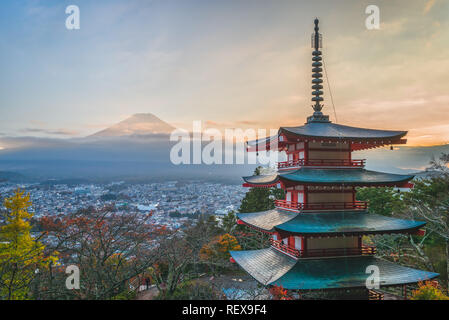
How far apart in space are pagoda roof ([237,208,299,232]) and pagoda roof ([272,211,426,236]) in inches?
26.0

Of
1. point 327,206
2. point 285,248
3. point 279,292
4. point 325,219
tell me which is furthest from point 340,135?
point 279,292

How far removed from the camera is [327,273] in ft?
35.7

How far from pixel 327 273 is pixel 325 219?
2.16 m

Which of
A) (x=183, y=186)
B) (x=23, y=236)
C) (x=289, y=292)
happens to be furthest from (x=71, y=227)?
(x=183, y=186)

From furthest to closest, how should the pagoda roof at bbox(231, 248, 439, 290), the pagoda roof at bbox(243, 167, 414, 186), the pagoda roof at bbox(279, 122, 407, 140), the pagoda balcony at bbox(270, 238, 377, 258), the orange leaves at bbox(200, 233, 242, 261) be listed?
the orange leaves at bbox(200, 233, 242, 261) → the pagoda roof at bbox(279, 122, 407, 140) → the pagoda balcony at bbox(270, 238, 377, 258) → the pagoda roof at bbox(243, 167, 414, 186) → the pagoda roof at bbox(231, 248, 439, 290)

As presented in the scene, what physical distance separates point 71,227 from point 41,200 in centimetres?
1689

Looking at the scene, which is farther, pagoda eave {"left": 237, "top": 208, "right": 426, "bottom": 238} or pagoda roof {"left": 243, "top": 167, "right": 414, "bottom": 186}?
pagoda roof {"left": 243, "top": 167, "right": 414, "bottom": 186}

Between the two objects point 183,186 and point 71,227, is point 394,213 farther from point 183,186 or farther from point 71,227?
point 183,186

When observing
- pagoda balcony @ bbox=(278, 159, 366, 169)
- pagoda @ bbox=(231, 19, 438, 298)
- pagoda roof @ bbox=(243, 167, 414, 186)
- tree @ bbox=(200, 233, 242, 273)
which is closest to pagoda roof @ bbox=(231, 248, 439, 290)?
pagoda @ bbox=(231, 19, 438, 298)

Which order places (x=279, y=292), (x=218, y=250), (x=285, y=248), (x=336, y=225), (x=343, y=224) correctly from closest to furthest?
(x=279, y=292) < (x=336, y=225) < (x=343, y=224) < (x=285, y=248) < (x=218, y=250)

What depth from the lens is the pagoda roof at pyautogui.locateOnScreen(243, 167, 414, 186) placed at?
11234 mm

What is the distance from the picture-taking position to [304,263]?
37.2 feet

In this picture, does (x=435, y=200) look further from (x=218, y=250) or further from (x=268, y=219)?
(x=218, y=250)

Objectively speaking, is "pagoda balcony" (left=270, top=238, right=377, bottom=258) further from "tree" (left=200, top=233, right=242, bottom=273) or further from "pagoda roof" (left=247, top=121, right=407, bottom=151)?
"tree" (left=200, top=233, right=242, bottom=273)
